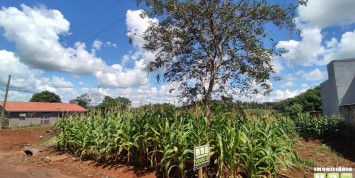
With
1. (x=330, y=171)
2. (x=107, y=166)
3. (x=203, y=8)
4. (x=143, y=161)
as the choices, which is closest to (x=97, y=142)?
(x=107, y=166)

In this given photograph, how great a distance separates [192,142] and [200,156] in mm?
1004

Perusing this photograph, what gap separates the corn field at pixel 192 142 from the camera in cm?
505

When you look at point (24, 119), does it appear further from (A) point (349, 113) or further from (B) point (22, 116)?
(A) point (349, 113)

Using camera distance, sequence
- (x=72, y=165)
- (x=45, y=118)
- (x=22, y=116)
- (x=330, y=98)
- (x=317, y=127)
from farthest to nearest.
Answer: (x=45, y=118), (x=22, y=116), (x=330, y=98), (x=317, y=127), (x=72, y=165)

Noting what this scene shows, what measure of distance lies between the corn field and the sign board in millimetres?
489

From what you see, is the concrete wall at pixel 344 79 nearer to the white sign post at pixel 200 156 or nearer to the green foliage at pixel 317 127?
the green foliage at pixel 317 127

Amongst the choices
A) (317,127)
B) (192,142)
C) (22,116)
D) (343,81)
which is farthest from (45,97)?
(192,142)

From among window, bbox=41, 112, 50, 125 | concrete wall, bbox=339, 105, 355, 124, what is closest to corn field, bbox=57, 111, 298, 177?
concrete wall, bbox=339, 105, 355, 124

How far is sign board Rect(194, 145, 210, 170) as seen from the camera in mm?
4438

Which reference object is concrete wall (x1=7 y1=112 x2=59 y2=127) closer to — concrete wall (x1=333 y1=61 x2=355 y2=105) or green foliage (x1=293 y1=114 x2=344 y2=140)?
green foliage (x1=293 y1=114 x2=344 y2=140)

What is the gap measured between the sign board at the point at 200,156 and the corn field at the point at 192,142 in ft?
1.60

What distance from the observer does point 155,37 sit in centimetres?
856

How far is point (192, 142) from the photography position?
5535mm

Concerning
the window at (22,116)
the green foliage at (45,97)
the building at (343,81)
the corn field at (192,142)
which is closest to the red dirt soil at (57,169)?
the corn field at (192,142)
